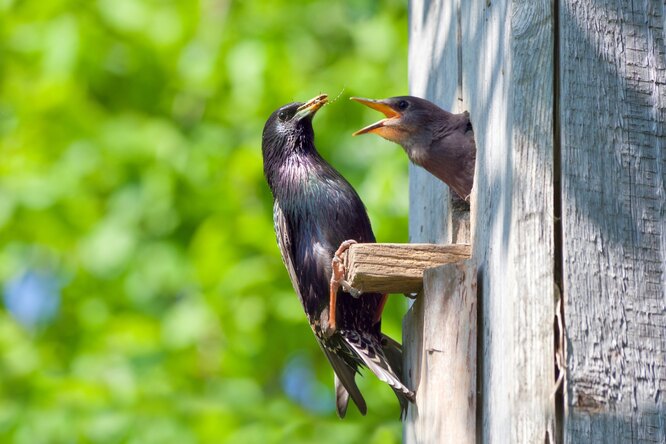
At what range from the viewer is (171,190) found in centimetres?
588

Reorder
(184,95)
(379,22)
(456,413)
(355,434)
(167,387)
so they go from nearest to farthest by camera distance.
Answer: (456,413) → (355,434) → (167,387) → (379,22) → (184,95)

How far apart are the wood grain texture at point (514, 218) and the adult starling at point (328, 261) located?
0.59 meters

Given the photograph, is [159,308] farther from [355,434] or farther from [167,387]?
[355,434]

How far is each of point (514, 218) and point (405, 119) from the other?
122cm

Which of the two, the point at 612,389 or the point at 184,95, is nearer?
the point at 612,389

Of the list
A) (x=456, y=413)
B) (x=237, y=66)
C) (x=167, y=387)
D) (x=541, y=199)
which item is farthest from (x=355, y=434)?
(x=541, y=199)

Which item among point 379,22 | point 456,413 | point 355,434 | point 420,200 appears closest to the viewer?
point 456,413

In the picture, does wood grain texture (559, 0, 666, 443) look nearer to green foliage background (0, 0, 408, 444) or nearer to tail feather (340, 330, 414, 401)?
tail feather (340, 330, 414, 401)

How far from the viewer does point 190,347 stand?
555 centimetres

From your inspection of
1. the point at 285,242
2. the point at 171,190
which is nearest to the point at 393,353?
the point at 285,242

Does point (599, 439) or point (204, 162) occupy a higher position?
point (204, 162)

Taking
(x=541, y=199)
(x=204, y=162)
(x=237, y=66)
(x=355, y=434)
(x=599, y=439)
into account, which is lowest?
(x=355, y=434)

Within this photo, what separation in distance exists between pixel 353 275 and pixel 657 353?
770mm

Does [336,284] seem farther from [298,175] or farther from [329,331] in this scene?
[298,175]
